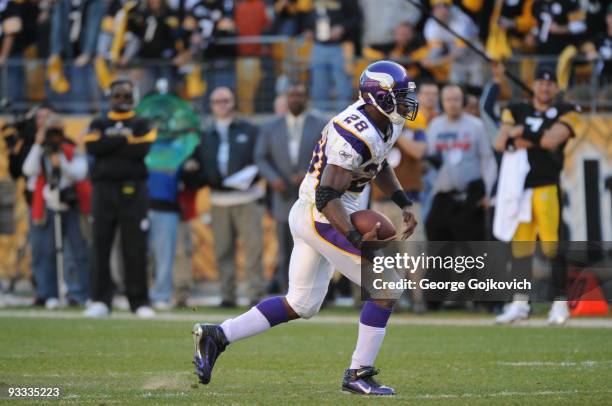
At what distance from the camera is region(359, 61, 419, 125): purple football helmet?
834 centimetres

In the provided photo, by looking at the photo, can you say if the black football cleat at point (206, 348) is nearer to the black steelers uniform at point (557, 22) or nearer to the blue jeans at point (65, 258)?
the blue jeans at point (65, 258)

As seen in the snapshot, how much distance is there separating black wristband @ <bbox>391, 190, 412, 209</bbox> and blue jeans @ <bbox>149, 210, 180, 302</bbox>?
299 inches

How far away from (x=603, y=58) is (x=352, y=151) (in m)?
9.36

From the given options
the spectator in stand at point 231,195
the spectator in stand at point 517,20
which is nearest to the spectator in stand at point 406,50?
the spectator in stand at point 517,20

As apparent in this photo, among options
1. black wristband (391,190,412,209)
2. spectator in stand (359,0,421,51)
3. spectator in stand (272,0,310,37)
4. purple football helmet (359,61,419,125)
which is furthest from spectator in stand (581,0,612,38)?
purple football helmet (359,61,419,125)

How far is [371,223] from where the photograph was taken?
8.09 metres

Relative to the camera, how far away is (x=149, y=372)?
31.0ft

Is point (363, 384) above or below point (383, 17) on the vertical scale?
below

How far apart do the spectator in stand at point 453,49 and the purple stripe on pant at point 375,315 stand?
9.27m

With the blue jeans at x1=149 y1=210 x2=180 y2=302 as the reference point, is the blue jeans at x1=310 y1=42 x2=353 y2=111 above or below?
above

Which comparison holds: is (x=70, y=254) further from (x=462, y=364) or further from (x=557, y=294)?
(x=462, y=364)

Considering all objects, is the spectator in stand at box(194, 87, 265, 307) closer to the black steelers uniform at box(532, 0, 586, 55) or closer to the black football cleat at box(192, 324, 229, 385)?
the black steelers uniform at box(532, 0, 586, 55)

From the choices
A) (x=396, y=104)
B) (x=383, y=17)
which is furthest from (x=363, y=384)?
(x=383, y=17)

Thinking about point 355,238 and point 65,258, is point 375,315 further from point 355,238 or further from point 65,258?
point 65,258
